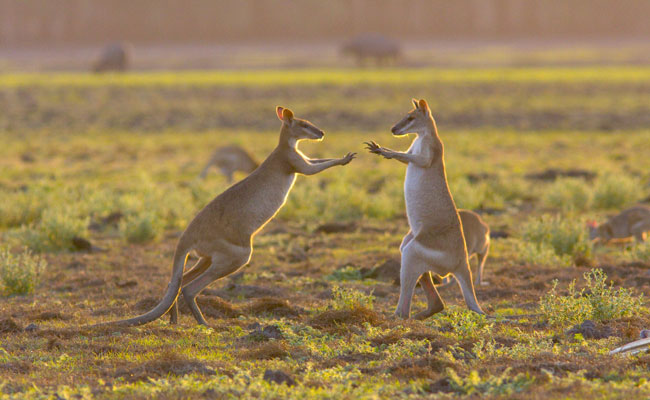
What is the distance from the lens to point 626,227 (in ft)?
44.0

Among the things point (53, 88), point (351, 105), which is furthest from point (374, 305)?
point (53, 88)

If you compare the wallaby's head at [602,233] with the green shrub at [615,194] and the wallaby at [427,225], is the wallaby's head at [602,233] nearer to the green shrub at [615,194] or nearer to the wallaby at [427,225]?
the green shrub at [615,194]

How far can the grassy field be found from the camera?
7.12 meters

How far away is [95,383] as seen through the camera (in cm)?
708

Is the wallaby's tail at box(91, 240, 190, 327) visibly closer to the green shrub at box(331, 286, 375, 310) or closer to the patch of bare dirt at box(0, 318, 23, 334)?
the patch of bare dirt at box(0, 318, 23, 334)

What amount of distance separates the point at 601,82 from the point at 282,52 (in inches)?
1857

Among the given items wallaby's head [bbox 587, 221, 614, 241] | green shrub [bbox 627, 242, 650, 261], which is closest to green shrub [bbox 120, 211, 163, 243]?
wallaby's head [bbox 587, 221, 614, 241]

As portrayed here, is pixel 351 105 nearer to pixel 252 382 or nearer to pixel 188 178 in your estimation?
Answer: pixel 188 178

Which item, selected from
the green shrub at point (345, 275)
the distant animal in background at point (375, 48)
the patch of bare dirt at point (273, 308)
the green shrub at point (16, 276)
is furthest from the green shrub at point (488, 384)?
the distant animal in background at point (375, 48)

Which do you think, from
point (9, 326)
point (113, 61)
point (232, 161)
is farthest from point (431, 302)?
point (113, 61)

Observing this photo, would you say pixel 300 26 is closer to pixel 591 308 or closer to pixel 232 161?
pixel 232 161

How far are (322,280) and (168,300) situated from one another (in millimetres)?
3098

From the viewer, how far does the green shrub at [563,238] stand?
12.9 m

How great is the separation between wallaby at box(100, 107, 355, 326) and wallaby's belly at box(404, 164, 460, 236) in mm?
700
